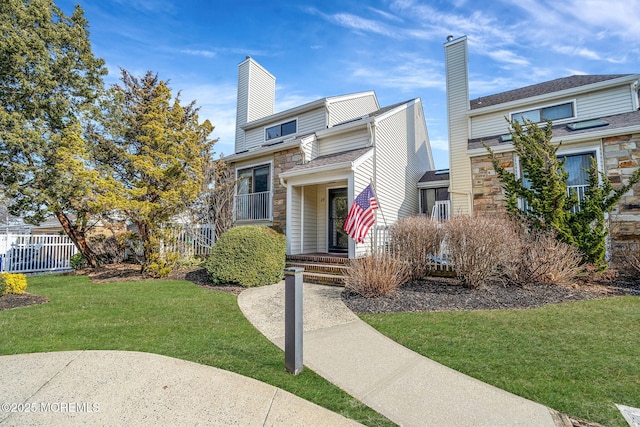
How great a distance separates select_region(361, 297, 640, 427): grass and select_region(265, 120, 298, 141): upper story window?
10325mm

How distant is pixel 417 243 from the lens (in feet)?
22.6

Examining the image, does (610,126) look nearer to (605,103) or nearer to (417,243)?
(605,103)

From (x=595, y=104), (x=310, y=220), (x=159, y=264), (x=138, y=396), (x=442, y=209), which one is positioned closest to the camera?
(x=138, y=396)

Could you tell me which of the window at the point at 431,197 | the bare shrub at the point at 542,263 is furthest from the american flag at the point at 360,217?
the window at the point at 431,197

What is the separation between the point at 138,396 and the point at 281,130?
41.3 feet

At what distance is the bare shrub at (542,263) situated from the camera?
6.14 meters

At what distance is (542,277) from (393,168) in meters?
6.51

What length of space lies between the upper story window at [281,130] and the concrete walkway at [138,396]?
11580 mm

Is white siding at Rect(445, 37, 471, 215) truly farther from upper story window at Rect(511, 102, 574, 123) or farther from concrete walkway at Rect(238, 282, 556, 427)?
concrete walkway at Rect(238, 282, 556, 427)

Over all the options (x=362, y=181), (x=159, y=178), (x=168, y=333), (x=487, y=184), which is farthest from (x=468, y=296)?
(x=159, y=178)

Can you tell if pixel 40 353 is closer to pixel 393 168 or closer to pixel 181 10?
pixel 181 10

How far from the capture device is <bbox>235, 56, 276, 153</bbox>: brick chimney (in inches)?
608

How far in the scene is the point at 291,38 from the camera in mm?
10805

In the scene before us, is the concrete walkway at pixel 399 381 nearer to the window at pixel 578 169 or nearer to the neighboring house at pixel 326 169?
the neighboring house at pixel 326 169
